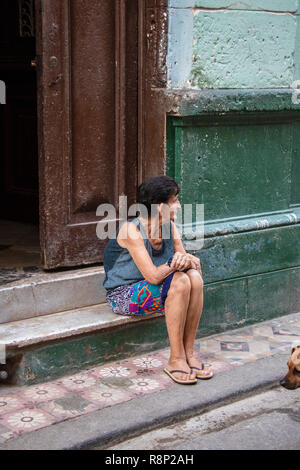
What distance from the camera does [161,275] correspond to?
4.52m

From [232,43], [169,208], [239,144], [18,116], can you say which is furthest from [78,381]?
[18,116]

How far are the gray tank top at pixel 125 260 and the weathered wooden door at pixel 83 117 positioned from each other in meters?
0.39

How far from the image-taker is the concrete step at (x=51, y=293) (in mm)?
4668

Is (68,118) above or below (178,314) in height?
above

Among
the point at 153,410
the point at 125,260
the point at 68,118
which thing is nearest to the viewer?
the point at 153,410

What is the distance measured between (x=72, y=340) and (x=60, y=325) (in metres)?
0.12

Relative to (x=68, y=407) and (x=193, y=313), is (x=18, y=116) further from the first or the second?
(x=68, y=407)

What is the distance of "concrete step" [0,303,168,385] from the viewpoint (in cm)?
440

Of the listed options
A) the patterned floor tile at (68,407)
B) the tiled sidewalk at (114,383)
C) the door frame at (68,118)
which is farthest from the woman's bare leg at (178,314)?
the door frame at (68,118)

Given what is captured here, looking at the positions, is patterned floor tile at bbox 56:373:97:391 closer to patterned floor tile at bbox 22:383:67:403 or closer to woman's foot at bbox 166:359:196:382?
patterned floor tile at bbox 22:383:67:403

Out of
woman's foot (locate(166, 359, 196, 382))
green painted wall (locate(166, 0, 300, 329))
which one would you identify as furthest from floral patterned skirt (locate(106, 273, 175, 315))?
green painted wall (locate(166, 0, 300, 329))

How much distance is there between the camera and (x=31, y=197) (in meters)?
7.15

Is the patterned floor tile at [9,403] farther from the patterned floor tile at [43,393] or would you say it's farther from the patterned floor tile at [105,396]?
the patterned floor tile at [105,396]

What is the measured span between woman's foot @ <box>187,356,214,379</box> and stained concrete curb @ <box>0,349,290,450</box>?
48 mm
